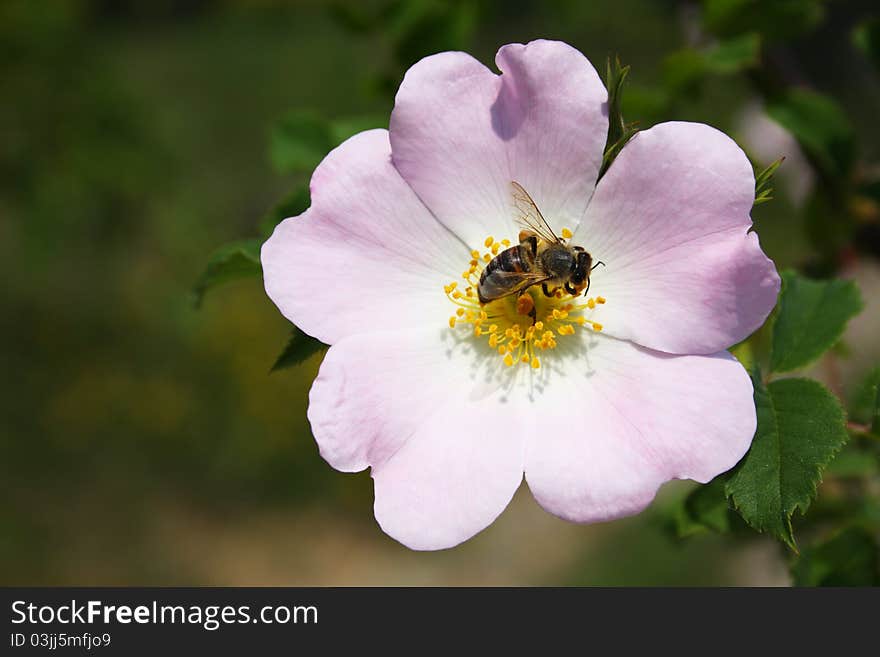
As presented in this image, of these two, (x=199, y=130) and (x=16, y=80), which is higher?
(x=199, y=130)

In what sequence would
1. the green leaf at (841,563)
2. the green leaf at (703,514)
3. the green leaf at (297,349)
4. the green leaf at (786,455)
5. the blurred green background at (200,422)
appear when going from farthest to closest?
the blurred green background at (200,422), the green leaf at (841,563), the green leaf at (703,514), the green leaf at (297,349), the green leaf at (786,455)

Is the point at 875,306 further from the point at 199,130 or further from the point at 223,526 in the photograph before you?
the point at 199,130

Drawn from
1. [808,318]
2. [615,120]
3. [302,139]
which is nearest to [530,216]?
[615,120]

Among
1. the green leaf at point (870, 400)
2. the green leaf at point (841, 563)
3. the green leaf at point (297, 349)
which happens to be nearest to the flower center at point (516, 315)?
the green leaf at point (297, 349)

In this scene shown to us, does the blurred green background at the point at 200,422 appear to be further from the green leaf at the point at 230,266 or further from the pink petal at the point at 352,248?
the pink petal at the point at 352,248

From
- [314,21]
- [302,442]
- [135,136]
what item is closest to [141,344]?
[302,442]

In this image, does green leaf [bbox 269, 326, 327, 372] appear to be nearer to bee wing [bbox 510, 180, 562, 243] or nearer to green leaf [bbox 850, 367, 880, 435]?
bee wing [bbox 510, 180, 562, 243]

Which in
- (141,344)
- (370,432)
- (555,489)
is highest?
(141,344)
